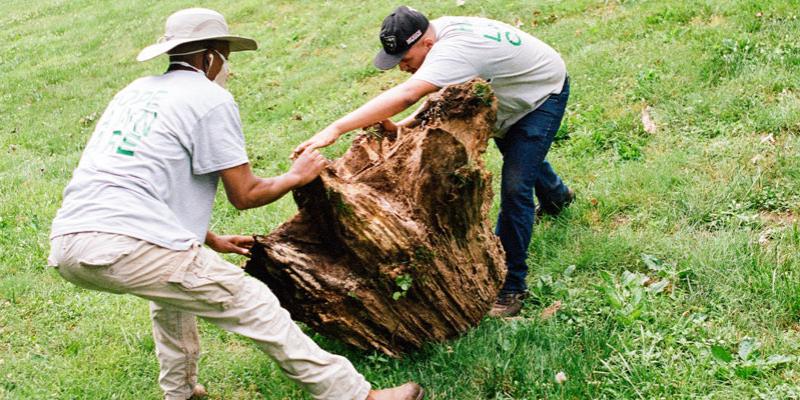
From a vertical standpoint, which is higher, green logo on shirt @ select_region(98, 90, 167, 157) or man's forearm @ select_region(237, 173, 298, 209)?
green logo on shirt @ select_region(98, 90, 167, 157)

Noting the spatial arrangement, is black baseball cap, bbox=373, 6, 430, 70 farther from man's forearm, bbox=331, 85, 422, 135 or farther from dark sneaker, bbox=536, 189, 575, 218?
dark sneaker, bbox=536, 189, 575, 218

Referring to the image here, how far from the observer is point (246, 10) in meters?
14.6

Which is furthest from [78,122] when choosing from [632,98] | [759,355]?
[759,355]

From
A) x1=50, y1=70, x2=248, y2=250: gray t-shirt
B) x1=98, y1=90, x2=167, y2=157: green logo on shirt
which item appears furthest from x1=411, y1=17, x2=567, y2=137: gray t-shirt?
x1=98, y1=90, x2=167, y2=157: green logo on shirt

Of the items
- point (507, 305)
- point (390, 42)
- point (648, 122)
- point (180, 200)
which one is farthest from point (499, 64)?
point (648, 122)

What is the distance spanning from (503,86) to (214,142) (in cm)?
196

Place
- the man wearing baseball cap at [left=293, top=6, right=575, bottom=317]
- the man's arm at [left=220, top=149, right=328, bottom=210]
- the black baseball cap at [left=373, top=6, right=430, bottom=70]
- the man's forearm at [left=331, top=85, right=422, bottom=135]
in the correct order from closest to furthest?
the man's arm at [left=220, top=149, right=328, bottom=210] < the man's forearm at [left=331, top=85, right=422, bottom=135] < the man wearing baseball cap at [left=293, top=6, right=575, bottom=317] < the black baseball cap at [left=373, top=6, right=430, bottom=70]

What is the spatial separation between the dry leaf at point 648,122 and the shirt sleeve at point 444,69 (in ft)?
9.98

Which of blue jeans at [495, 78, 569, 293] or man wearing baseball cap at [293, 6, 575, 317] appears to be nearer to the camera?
man wearing baseball cap at [293, 6, 575, 317]

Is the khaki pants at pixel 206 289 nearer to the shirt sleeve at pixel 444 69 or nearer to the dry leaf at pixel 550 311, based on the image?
the dry leaf at pixel 550 311

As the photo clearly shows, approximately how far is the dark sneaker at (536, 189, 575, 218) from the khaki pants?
259 cm

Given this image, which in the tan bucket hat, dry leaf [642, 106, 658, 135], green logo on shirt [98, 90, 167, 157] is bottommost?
dry leaf [642, 106, 658, 135]

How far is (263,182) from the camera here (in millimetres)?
3709

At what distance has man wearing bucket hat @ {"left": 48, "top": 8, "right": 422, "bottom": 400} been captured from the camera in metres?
3.39
